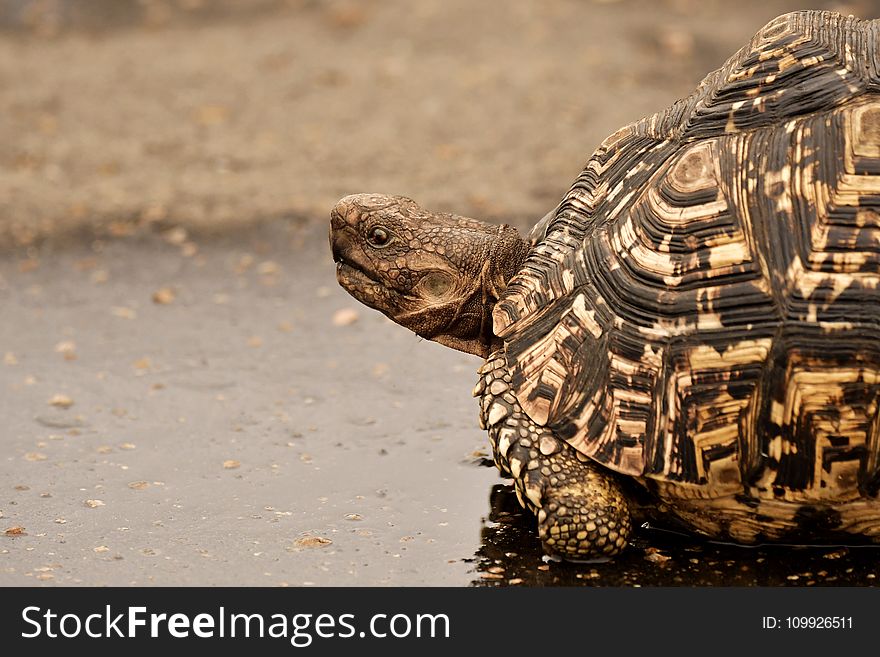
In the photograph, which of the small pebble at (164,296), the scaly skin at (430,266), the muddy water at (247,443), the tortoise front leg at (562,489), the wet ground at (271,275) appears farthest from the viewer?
the small pebble at (164,296)

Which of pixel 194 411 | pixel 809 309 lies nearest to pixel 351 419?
pixel 194 411

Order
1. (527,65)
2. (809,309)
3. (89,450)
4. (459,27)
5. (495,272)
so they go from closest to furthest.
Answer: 1. (809,309)
2. (495,272)
3. (89,450)
4. (527,65)
5. (459,27)

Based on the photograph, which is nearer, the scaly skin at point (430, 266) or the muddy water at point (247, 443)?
the muddy water at point (247, 443)

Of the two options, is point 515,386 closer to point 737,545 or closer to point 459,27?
point 737,545

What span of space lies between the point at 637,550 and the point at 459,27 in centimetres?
864

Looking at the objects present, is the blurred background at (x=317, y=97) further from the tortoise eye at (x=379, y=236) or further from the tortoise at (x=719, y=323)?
the tortoise at (x=719, y=323)

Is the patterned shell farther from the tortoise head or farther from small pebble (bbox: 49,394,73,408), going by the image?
small pebble (bbox: 49,394,73,408)

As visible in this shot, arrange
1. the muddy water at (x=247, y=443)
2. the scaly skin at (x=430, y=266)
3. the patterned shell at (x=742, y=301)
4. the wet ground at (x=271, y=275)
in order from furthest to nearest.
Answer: the scaly skin at (x=430, y=266) → the wet ground at (x=271, y=275) → the muddy water at (x=247, y=443) → the patterned shell at (x=742, y=301)

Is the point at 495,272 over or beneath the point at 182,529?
over

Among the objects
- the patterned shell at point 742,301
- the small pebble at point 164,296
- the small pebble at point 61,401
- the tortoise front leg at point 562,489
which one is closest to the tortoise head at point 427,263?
the patterned shell at point 742,301

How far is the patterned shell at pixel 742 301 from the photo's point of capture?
4219mm

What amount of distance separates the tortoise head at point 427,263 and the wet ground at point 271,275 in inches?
31.1

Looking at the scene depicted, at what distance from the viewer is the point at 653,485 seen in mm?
4527

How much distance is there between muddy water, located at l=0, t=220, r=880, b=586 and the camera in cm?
474
